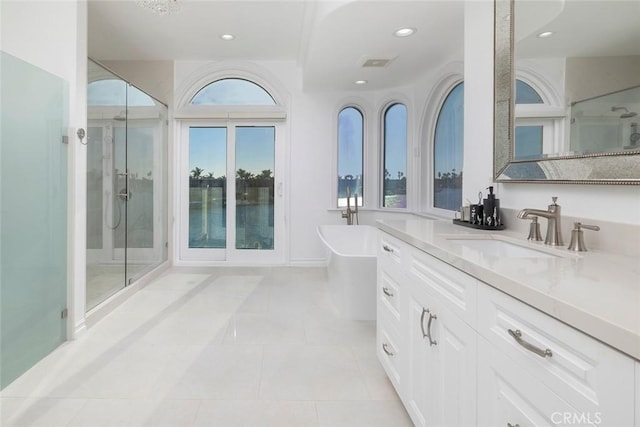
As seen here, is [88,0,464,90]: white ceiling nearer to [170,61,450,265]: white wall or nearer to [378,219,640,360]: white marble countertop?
[170,61,450,265]: white wall

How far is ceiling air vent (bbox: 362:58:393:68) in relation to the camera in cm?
366

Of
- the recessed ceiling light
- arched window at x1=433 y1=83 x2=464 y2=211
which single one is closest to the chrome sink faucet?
the recessed ceiling light

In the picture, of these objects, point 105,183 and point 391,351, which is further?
point 105,183

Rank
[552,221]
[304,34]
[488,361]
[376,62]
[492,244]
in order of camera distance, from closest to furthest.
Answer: [488,361]
[552,221]
[492,244]
[376,62]
[304,34]

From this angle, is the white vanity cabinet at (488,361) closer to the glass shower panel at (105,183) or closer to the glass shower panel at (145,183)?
the glass shower panel at (105,183)

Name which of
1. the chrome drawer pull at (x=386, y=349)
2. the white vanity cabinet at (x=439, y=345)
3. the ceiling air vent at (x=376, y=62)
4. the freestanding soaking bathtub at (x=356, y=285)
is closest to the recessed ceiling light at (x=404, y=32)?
the ceiling air vent at (x=376, y=62)

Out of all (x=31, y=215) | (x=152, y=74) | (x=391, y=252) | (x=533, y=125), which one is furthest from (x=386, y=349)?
(x=152, y=74)

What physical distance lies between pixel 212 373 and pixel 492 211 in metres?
1.81

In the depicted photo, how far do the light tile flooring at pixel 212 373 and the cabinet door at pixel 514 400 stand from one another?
34.3 inches

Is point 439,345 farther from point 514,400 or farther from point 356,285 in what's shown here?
point 356,285

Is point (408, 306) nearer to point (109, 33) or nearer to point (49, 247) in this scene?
point (49, 247)

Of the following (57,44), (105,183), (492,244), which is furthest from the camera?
(105,183)

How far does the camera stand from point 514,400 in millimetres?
807

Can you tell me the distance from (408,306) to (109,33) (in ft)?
14.5
